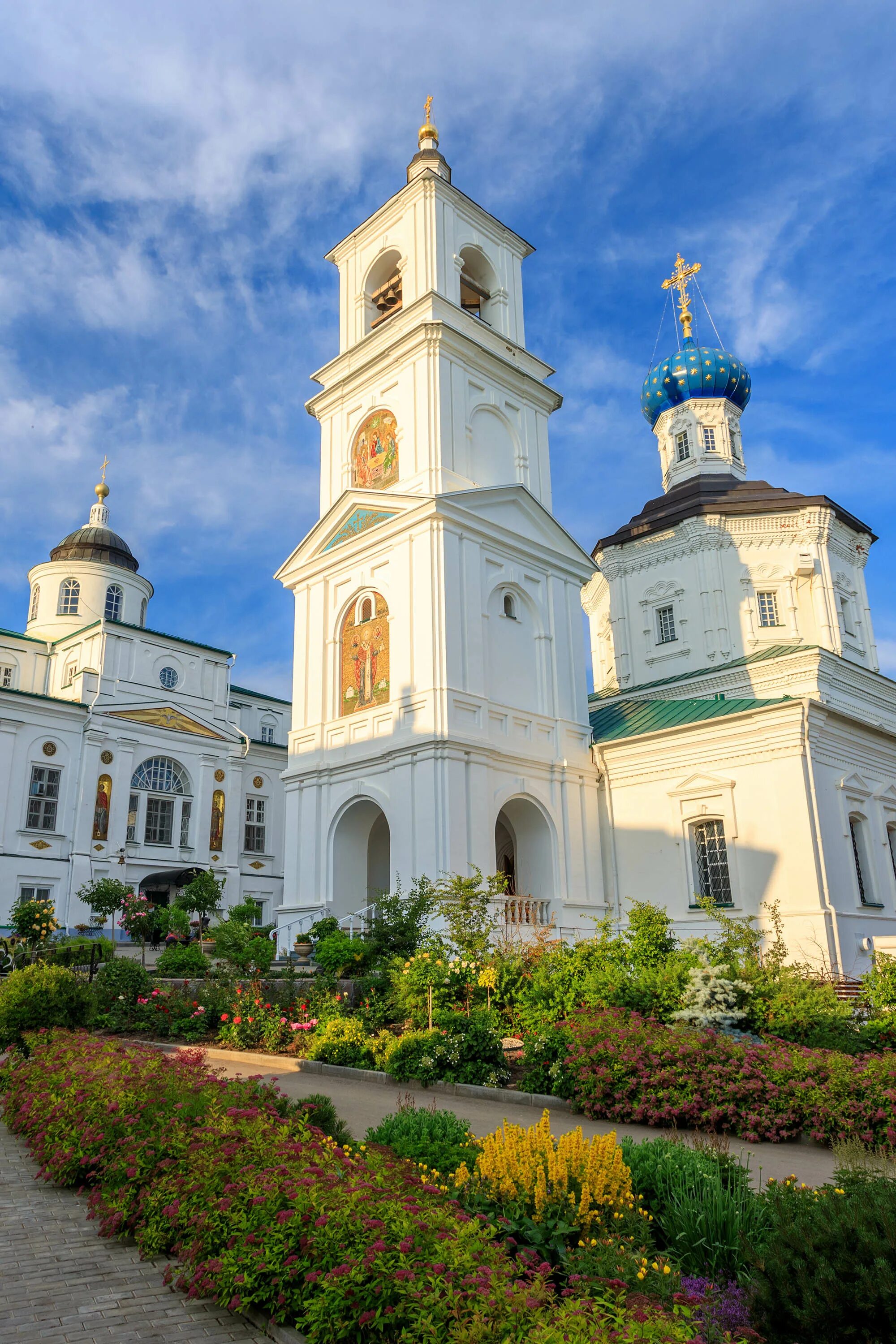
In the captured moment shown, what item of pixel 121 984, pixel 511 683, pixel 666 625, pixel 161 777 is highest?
pixel 666 625

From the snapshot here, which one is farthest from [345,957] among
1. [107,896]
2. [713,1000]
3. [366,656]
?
[107,896]

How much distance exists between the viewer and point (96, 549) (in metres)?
40.7

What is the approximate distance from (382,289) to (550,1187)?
81.0 ft

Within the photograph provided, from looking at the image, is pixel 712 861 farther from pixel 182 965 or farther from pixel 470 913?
pixel 182 965

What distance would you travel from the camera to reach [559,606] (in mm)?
23219

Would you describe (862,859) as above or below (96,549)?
below

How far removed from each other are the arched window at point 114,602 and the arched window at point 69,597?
1160 millimetres

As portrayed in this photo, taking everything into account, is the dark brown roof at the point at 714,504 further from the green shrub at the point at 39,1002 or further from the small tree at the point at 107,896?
the green shrub at the point at 39,1002

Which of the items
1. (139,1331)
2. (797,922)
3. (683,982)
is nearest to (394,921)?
(683,982)

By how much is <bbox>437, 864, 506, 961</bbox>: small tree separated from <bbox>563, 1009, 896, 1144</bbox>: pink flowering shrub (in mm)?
4283

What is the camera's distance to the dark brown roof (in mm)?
29047

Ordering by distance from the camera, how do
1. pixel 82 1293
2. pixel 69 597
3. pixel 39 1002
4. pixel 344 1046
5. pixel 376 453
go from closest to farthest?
pixel 82 1293 < pixel 39 1002 < pixel 344 1046 < pixel 376 453 < pixel 69 597

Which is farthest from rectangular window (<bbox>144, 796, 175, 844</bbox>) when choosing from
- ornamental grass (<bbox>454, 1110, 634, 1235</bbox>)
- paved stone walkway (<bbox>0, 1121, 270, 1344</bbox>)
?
ornamental grass (<bbox>454, 1110, 634, 1235</bbox>)

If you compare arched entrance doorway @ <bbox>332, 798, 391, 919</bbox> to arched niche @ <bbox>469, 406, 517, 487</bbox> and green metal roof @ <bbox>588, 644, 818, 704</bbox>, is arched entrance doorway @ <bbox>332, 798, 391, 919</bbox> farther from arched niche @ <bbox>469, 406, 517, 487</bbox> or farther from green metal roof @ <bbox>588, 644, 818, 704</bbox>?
green metal roof @ <bbox>588, 644, 818, 704</bbox>
